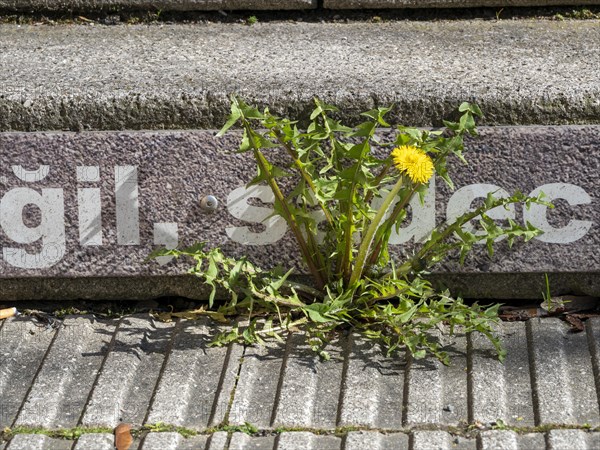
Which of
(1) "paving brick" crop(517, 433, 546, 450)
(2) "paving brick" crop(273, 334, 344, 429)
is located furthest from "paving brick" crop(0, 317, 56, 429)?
(1) "paving brick" crop(517, 433, 546, 450)

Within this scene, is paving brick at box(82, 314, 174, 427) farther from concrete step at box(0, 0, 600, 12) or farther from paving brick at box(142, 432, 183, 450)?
concrete step at box(0, 0, 600, 12)

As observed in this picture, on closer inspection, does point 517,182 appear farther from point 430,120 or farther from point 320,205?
point 320,205

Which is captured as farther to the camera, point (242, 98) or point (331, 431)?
point (242, 98)

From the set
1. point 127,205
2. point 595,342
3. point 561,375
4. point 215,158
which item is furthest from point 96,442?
point 595,342

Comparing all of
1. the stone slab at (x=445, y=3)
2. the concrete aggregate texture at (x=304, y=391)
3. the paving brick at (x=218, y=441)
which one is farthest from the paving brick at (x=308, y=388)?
the stone slab at (x=445, y=3)

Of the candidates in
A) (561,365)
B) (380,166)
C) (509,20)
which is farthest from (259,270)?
(509,20)

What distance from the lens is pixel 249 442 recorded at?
213 centimetres

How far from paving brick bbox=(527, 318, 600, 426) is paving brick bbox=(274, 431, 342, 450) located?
1.56ft

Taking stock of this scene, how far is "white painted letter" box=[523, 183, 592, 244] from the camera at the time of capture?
101 inches

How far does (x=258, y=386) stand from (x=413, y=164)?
25.9 inches

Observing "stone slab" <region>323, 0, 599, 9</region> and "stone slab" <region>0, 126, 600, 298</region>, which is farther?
"stone slab" <region>323, 0, 599, 9</region>

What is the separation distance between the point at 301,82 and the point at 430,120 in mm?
364

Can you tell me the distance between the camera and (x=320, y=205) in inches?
100

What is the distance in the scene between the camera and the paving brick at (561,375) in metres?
2.17
